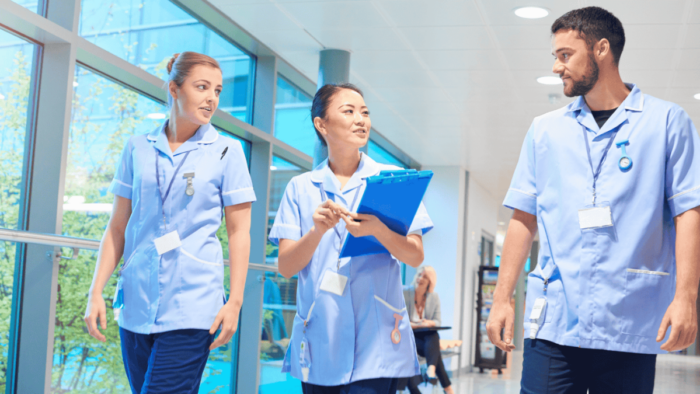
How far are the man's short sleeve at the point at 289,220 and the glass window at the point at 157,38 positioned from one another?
7.47ft

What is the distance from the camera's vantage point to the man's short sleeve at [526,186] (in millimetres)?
1930

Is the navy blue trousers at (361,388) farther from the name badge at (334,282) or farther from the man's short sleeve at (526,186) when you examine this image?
the man's short sleeve at (526,186)

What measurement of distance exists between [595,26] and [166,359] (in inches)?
59.3

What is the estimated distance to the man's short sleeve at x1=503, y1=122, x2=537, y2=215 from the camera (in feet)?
6.33

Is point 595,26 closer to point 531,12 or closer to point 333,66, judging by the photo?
point 531,12

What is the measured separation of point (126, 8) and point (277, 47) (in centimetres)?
181

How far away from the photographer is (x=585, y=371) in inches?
68.5

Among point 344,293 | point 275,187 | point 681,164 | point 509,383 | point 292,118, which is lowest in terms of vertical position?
point 509,383

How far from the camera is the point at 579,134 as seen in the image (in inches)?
71.9

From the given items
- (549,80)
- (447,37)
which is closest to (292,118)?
(447,37)

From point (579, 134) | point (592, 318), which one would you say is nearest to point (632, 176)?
point (579, 134)

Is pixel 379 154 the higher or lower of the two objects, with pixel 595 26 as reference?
higher

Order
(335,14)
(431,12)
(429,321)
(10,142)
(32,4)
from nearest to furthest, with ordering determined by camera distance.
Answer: (10,142)
(32,4)
(431,12)
(335,14)
(429,321)

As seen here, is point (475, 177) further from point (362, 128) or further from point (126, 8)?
point (362, 128)
